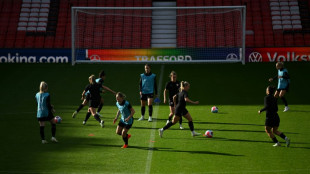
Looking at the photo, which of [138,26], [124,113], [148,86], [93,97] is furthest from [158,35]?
[124,113]

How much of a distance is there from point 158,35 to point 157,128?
19296mm

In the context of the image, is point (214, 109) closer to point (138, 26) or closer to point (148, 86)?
point (148, 86)

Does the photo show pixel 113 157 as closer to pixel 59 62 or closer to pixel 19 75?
pixel 19 75

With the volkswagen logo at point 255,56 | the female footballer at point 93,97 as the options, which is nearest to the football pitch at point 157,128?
the female footballer at point 93,97

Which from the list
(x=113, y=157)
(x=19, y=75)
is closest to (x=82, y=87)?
(x=19, y=75)

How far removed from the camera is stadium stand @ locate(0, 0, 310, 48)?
37772 millimetres

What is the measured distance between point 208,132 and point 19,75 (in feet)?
53.7

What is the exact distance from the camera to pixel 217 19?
127ft

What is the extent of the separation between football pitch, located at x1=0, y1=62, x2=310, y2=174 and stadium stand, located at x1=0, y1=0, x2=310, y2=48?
575 cm

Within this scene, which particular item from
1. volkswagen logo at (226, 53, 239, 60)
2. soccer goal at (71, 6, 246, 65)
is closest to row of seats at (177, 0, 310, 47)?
soccer goal at (71, 6, 246, 65)

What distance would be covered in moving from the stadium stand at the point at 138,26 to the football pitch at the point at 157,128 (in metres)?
5.75

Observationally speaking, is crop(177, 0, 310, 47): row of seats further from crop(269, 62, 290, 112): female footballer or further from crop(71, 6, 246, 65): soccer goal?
crop(269, 62, 290, 112): female footballer

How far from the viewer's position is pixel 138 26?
39.2 m

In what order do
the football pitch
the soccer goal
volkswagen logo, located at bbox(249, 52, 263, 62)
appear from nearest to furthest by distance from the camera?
1. the football pitch
2. the soccer goal
3. volkswagen logo, located at bbox(249, 52, 263, 62)
